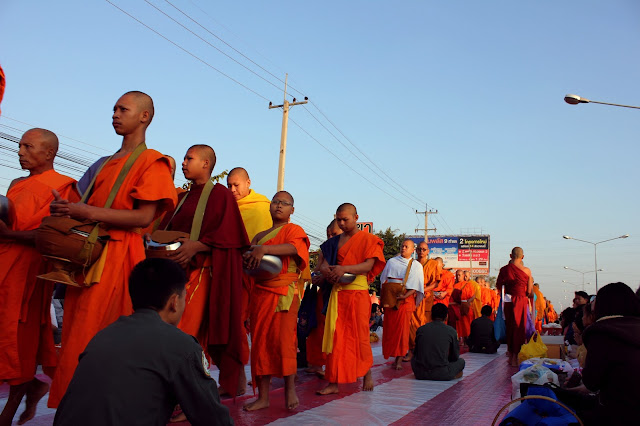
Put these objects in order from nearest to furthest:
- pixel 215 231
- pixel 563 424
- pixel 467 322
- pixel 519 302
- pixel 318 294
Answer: pixel 563 424
pixel 215 231
pixel 318 294
pixel 519 302
pixel 467 322

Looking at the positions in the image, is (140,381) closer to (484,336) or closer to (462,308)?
(484,336)

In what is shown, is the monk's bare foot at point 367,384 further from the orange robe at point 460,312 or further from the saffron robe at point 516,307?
the orange robe at point 460,312

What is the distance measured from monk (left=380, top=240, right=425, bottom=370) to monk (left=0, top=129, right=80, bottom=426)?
16.3 ft

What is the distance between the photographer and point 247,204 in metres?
5.98

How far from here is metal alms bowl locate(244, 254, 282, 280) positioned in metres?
4.68

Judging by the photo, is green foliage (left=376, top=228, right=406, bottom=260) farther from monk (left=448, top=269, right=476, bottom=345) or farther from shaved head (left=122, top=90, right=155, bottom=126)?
shaved head (left=122, top=90, right=155, bottom=126)

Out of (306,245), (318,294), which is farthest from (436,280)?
(306,245)

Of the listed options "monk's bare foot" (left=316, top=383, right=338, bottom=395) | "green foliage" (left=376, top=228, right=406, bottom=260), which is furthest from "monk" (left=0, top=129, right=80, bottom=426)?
"green foliage" (left=376, top=228, right=406, bottom=260)

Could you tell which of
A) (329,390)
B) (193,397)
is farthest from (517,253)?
(193,397)

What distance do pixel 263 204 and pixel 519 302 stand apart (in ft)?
17.3

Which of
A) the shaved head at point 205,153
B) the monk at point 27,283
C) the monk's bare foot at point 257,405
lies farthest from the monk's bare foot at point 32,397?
the shaved head at point 205,153

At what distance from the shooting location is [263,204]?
6094mm

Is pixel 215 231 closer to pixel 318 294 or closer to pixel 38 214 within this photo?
pixel 38 214

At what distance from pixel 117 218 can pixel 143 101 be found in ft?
2.80
